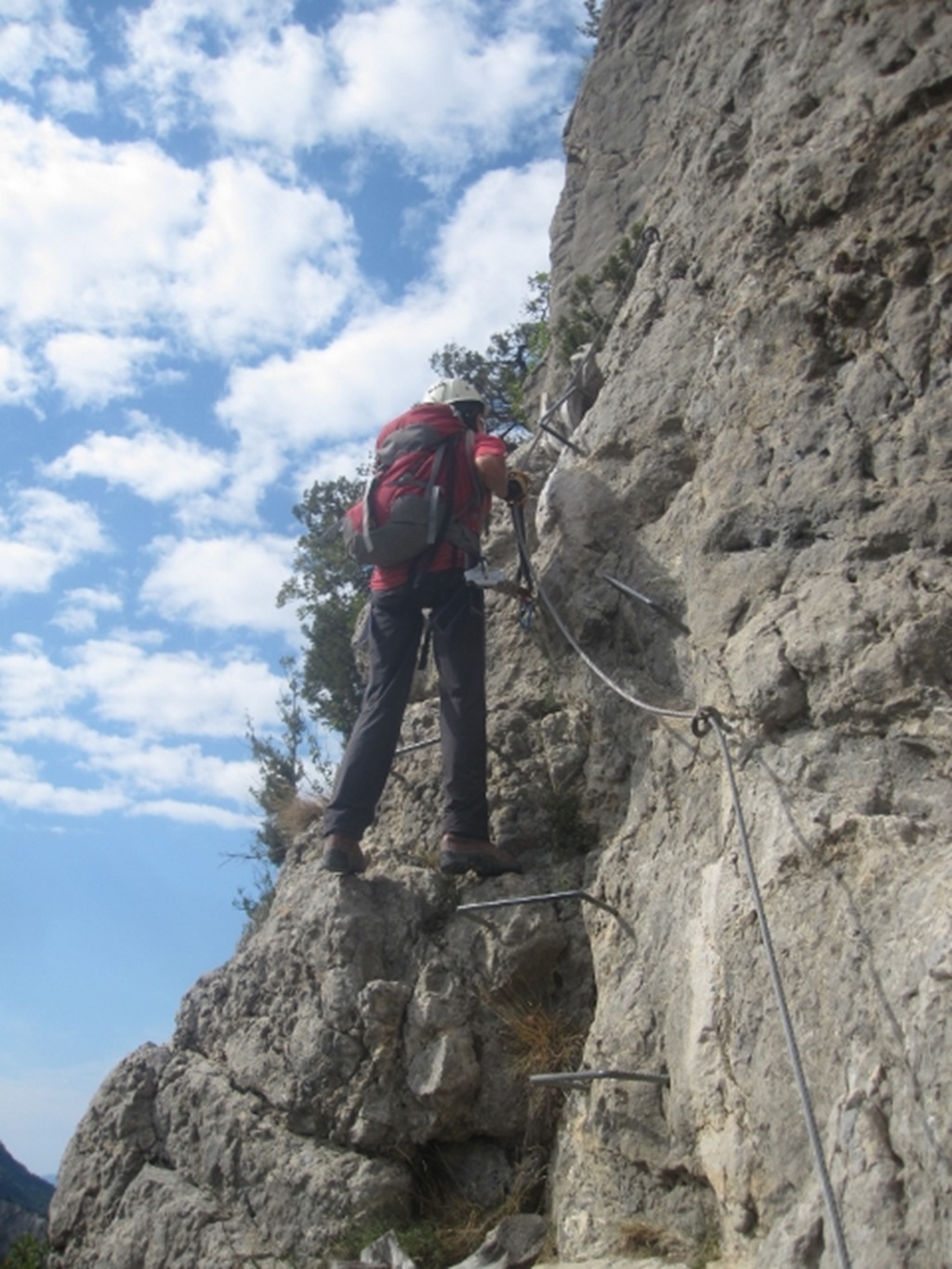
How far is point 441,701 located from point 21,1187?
536 centimetres

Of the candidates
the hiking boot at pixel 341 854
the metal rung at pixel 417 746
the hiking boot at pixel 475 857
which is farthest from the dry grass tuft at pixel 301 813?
the hiking boot at pixel 475 857

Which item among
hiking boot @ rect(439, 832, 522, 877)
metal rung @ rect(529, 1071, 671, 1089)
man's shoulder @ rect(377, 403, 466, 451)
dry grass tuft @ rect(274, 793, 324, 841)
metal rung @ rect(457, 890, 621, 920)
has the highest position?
man's shoulder @ rect(377, 403, 466, 451)

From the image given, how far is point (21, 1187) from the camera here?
9195mm

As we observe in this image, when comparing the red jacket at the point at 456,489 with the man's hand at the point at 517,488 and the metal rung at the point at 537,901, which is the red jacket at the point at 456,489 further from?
the metal rung at the point at 537,901

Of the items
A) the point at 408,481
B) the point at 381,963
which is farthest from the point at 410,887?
the point at 408,481

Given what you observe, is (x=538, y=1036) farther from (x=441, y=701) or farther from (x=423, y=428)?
(x=423, y=428)

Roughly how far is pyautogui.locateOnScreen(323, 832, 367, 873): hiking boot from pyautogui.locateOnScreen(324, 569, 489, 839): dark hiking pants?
5cm

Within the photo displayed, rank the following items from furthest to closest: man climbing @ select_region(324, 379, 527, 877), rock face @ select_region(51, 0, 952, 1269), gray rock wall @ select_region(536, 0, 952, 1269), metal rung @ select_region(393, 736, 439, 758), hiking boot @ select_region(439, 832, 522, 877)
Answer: metal rung @ select_region(393, 736, 439, 758) → man climbing @ select_region(324, 379, 527, 877) → hiking boot @ select_region(439, 832, 522, 877) → rock face @ select_region(51, 0, 952, 1269) → gray rock wall @ select_region(536, 0, 952, 1269)

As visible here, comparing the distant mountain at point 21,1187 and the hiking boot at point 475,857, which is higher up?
the hiking boot at point 475,857

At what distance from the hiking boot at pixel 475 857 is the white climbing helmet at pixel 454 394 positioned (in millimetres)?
2938

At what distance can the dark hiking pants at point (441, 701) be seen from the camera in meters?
6.81

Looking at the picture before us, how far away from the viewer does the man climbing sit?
677 cm

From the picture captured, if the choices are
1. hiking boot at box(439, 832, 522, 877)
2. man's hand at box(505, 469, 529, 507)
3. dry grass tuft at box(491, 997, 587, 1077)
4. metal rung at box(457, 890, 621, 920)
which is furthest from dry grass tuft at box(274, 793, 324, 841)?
dry grass tuft at box(491, 997, 587, 1077)

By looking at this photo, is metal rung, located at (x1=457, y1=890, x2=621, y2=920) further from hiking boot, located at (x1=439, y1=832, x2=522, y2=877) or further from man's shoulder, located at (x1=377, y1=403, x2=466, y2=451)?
man's shoulder, located at (x1=377, y1=403, x2=466, y2=451)
